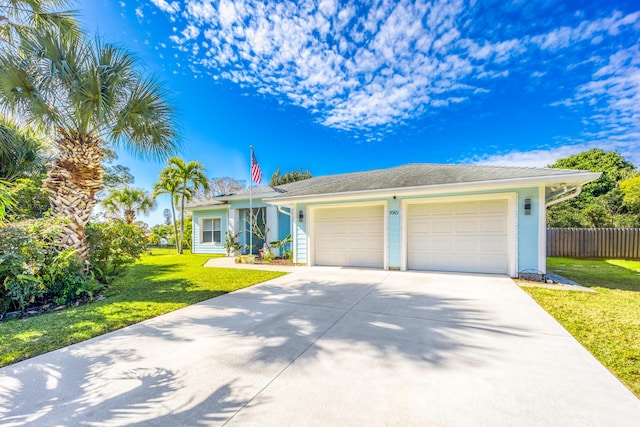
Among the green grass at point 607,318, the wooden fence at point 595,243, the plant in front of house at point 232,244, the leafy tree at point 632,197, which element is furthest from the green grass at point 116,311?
the leafy tree at point 632,197

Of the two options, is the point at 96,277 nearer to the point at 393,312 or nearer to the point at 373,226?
the point at 393,312

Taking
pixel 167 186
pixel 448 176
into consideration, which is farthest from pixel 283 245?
pixel 167 186

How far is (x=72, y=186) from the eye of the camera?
5594 mm

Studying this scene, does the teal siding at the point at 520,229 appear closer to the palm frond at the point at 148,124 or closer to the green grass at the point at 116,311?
the green grass at the point at 116,311

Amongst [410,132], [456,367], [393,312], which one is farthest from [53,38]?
[410,132]

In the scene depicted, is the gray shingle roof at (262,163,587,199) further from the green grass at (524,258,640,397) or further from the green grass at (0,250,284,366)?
the green grass at (0,250,284,366)

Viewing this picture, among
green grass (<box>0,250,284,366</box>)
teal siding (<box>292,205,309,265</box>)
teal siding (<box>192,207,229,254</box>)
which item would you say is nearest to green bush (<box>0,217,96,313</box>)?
green grass (<box>0,250,284,366</box>)

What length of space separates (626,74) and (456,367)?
13515 millimetres

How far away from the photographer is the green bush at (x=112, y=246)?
5.96 m

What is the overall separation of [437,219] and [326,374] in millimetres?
6950

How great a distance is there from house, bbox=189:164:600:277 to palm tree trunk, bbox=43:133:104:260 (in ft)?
18.6

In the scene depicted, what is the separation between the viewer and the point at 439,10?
304 inches

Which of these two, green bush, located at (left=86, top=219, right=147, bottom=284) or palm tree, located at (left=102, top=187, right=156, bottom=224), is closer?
green bush, located at (left=86, top=219, right=147, bottom=284)

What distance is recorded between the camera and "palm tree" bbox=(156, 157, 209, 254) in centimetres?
1571
